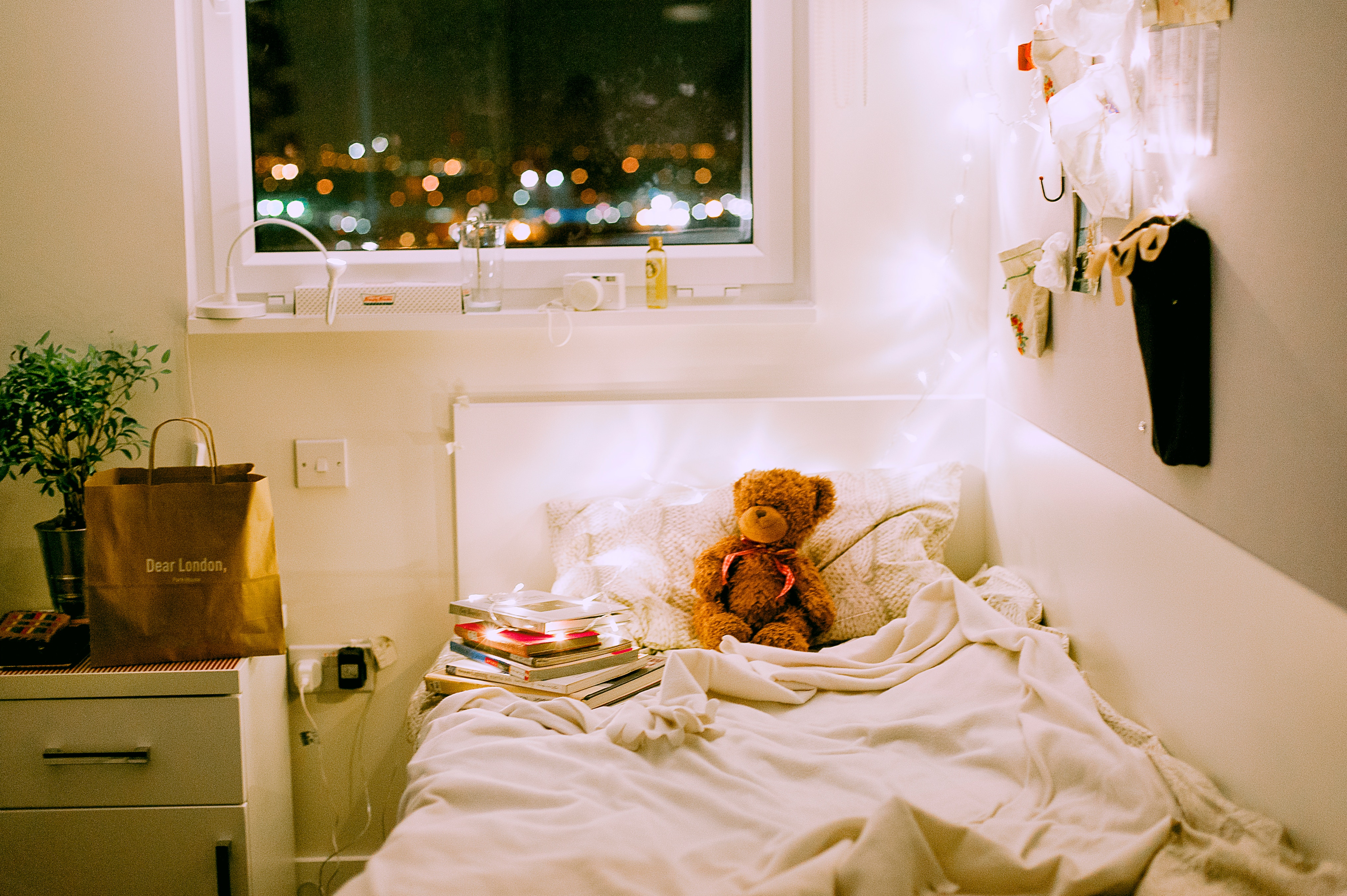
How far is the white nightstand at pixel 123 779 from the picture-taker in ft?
5.48

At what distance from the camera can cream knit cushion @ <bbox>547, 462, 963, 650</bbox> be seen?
1.82 meters

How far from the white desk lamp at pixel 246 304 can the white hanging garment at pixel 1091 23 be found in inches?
51.7

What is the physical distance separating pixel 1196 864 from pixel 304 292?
5.74 ft

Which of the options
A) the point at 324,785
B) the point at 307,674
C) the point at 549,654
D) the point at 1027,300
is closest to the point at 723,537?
the point at 549,654

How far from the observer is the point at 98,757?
1.68 metres

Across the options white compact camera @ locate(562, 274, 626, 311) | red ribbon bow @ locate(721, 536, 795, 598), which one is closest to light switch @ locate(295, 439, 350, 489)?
white compact camera @ locate(562, 274, 626, 311)

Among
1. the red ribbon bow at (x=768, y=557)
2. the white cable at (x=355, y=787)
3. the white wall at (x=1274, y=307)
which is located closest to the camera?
the white wall at (x=1274, y=307)

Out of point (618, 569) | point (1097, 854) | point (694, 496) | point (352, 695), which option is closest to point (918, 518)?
point (694, 496)

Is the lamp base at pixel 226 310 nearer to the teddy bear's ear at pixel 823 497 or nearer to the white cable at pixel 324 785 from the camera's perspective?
the white cable at pixel 324 785

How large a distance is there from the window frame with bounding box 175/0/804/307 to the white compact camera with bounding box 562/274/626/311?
10 centimetres

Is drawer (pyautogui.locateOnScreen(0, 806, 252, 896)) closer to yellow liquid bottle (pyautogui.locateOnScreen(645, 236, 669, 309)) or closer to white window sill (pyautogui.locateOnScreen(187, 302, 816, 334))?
white window sill (pyautogui.locateOnScreen(187, 302, 816, 334))

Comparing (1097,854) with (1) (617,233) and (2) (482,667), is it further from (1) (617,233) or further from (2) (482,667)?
(1) (617,233)

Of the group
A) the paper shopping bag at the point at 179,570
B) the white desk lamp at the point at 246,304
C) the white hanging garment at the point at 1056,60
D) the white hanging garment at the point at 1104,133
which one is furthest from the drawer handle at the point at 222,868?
the white hanging garment at the point at 1056,60

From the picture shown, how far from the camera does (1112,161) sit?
1.32 meters
